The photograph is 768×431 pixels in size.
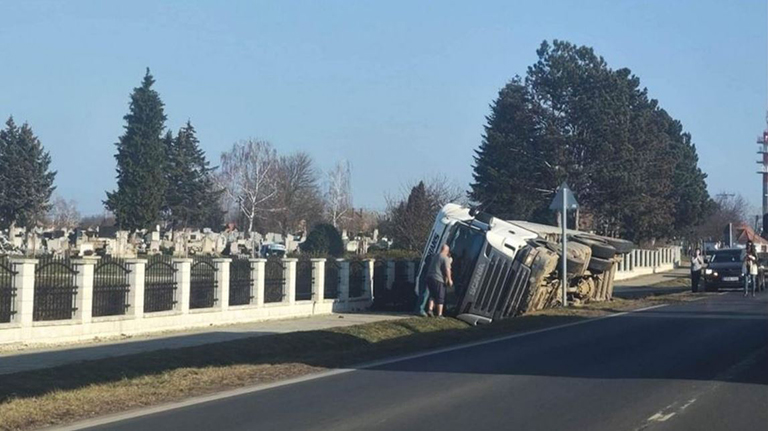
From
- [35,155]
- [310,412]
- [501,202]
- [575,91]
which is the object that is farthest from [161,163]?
[310,412]

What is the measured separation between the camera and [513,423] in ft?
30.8

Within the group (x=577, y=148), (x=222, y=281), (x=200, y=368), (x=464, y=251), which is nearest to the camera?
(x=200, y=368)

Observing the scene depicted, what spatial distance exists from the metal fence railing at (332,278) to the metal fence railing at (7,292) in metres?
10.1

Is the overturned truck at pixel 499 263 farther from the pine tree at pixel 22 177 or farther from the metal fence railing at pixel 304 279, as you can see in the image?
the pine tree at pixel 22 177

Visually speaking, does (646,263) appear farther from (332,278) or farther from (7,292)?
(7,292)

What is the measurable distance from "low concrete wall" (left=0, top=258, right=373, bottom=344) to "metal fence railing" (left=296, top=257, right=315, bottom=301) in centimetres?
10

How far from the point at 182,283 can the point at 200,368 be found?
665 cm

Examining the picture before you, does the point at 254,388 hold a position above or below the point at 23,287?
below

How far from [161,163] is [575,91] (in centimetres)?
2901

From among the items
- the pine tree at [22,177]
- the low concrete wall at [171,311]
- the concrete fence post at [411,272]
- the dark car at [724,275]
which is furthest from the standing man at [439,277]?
the pine tree at [22,177]

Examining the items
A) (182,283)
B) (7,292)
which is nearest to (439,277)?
(182,283)

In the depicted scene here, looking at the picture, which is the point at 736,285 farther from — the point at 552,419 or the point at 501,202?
the point at 552,419

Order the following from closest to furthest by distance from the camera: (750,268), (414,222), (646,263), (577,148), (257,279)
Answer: (257,279)
(750,268)
(414,222)
(577,148)
(646,263)

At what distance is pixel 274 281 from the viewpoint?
926 inches
